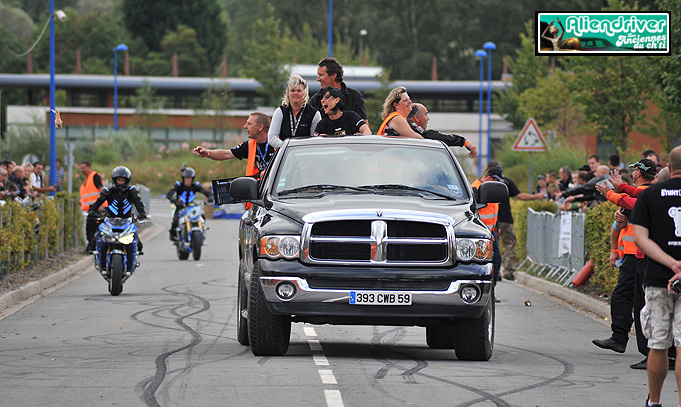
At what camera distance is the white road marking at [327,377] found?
8852 millimetres

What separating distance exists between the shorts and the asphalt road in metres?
0.82

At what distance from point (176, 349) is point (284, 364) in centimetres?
158

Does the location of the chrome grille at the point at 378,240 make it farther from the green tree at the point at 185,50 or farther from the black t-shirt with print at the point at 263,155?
the green tree at the point at 185,50

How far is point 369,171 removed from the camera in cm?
1067

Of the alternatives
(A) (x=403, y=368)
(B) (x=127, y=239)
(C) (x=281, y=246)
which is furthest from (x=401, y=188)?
(B) (x=127, y=239)

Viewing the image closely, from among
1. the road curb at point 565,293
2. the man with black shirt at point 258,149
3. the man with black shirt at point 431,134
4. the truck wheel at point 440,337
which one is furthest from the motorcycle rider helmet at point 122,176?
the truck wheel at point 440,337

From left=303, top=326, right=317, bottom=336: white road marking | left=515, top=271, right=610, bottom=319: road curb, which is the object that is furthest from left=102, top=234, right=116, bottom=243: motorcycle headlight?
left=515, top=271, right=610, bottom=319: road curb

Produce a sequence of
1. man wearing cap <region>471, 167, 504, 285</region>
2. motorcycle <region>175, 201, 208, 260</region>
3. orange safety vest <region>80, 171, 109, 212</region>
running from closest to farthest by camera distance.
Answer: man wearing cap <region>471, 167, 504, 285</region>
motorcycle <region>175, 201, 208, 260</region>
orange safety vest <region>80, 171, 109, 212</region>

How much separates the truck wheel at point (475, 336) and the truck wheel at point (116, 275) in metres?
8.07

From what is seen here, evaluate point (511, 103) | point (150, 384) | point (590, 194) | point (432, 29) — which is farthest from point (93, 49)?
point (150, 384)

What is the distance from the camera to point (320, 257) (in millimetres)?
9633

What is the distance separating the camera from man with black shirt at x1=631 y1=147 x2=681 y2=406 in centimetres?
770

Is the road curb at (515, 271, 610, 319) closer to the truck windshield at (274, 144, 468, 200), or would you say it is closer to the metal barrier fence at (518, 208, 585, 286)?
the metal barrier fence at (518, 208, 585, 286)

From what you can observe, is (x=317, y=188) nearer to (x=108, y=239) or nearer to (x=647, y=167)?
(x=647, y=167)
